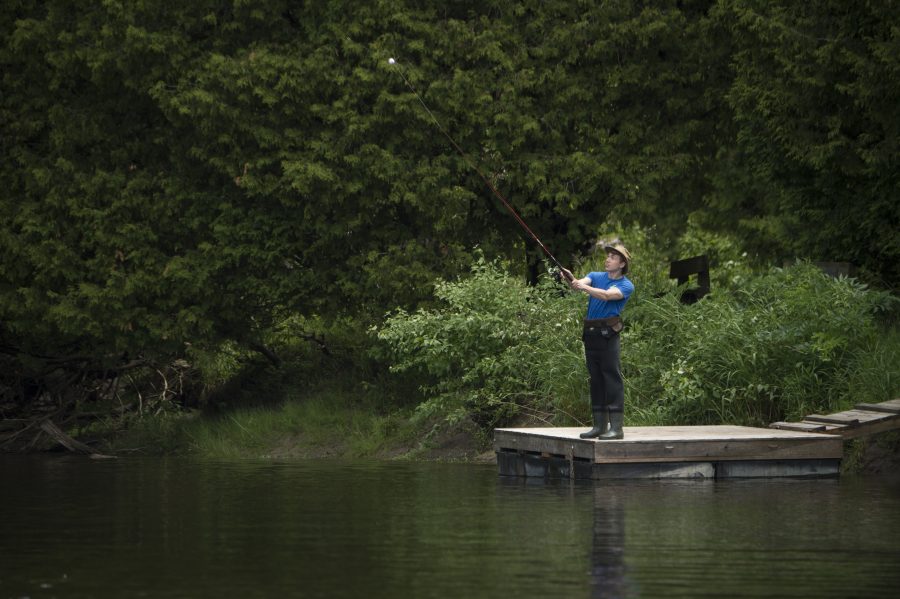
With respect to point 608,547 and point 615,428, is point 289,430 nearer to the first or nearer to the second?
point 615,428

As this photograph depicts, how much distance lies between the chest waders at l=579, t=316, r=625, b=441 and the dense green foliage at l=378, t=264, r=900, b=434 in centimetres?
250

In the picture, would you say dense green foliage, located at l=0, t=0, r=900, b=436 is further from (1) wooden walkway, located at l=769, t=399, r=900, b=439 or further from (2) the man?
(2) the man

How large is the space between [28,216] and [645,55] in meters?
9.78

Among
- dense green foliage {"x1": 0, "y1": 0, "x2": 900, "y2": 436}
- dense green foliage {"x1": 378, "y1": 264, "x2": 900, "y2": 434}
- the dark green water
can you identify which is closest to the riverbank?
dense green foliage {"x1": 378, "y1": 264, "x2": 900, "y2": 434}

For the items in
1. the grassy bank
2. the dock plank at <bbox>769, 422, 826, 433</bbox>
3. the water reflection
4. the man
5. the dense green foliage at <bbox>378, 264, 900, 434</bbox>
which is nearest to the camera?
the water reflection

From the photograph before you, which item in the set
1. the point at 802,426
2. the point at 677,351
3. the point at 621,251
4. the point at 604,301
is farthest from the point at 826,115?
the point at 604,301

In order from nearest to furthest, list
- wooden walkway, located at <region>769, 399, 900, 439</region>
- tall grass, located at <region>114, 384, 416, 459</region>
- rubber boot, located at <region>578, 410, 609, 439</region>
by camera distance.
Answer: wooden walkway, located at <region>769, 399, 900, 439</region>, rubber boot, located at <region>578, 410, 609, 439</region>, tall grass, located at <region>114, 384, 416, 459</region>

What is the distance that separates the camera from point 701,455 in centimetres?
1470

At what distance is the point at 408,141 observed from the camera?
23.8 metres

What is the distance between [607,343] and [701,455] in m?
1.35

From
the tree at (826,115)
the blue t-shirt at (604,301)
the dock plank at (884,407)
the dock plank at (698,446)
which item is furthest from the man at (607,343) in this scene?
the tree at (826,115)

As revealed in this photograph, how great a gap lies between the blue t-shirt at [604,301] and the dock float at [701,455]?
1.18 metres

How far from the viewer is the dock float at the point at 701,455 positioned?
1462 cm

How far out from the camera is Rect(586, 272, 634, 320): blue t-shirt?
1468 cm
